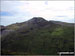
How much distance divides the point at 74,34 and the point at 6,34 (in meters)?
2.02

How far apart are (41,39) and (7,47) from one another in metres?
1.04

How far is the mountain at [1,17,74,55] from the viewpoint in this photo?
25375 millimetres

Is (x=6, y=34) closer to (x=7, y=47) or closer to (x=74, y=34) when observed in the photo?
(x=7, y=47)

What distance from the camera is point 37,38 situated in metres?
25.4

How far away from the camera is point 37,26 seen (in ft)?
83.5

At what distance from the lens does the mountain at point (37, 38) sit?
83.3ft

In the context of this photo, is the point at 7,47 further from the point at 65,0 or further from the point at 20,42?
the point at 65,0

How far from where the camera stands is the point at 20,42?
2542cm

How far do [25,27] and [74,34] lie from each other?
1.47 metres

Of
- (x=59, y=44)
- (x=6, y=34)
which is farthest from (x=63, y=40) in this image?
(x=6, y=34)

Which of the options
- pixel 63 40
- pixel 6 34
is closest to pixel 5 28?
pixel 6 34

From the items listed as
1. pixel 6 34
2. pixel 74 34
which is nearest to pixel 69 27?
pixel 74 34

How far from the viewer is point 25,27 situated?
25.5m

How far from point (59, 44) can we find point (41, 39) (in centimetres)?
55
